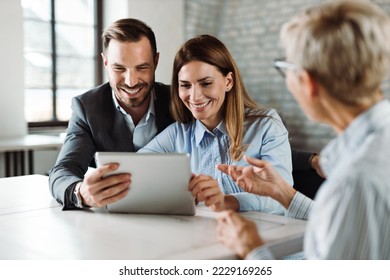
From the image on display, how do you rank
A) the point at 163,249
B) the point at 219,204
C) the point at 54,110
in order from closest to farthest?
the point at 163,249 → the point at 219,204 → the point at 54,110

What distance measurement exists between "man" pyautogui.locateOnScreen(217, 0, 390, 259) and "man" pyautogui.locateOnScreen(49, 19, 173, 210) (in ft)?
3.72

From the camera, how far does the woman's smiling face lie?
5.98ft

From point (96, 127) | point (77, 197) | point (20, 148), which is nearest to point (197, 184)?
point (77, 197)

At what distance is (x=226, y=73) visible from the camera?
1875mm

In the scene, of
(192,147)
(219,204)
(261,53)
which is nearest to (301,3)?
(261,53)

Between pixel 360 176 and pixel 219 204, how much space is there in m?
0.74

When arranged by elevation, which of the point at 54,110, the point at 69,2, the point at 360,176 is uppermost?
the point at 69,2

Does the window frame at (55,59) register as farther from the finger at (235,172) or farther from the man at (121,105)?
the finger at (235,172)

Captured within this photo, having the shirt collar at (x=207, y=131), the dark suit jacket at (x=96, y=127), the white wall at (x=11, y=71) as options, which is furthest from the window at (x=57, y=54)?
the shirt collar at (x=207, y=131)

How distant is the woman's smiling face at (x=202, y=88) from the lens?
1822 millimetres

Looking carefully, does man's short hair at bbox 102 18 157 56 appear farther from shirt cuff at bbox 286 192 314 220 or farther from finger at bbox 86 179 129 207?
shirt cuff at bbox 286 192 314 220

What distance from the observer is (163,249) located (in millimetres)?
1113

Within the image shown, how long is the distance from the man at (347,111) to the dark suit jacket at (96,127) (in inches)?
44.4

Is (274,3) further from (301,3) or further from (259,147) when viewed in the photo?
(259,147)
